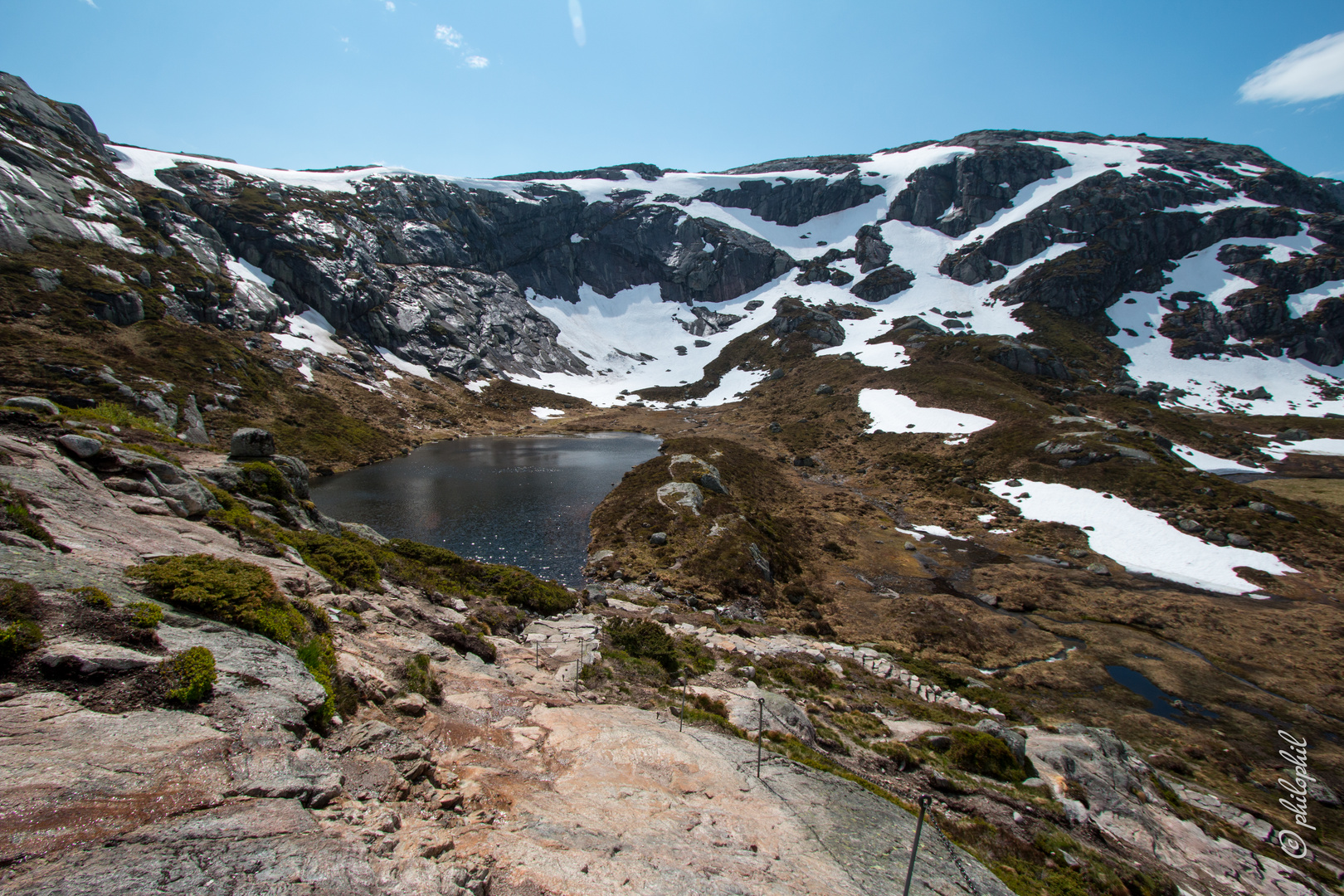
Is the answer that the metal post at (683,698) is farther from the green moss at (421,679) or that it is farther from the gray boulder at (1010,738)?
the gray boulder at (1010,738)

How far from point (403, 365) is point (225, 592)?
421ft

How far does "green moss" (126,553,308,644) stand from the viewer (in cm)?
864

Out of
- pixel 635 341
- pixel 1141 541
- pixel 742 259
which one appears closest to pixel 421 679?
pixel 1141 541

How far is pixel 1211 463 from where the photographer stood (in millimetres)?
72375

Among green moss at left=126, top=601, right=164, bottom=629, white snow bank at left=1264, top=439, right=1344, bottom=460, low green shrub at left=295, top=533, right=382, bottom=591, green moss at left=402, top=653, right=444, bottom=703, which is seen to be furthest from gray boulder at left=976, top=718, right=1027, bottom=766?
white snow bank at left=1264, top=439, right=1344, bottom=460

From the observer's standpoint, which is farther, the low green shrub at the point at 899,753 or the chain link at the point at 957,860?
→ the low green shrub at the point at 899,753

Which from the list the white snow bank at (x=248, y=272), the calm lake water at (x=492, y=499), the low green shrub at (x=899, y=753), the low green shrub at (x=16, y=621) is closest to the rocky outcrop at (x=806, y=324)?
the calm lake water at (x=492, y=499)

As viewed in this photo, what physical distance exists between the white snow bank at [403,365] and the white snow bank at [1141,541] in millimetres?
124237

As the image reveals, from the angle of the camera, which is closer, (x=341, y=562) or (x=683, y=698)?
(x=683, y=698)

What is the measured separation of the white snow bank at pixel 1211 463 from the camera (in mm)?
70188

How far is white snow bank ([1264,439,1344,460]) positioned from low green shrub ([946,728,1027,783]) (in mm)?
103944

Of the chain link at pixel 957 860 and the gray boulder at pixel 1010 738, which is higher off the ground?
the chain link at pixel 957 860

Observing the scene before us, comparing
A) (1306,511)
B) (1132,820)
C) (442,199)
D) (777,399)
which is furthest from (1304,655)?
(442,199)

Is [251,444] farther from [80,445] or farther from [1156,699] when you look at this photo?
[1156,699]
